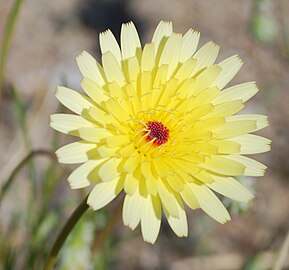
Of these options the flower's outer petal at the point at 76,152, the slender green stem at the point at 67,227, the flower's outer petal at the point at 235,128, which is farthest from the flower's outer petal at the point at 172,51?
the slender green stem at the point at 67,227

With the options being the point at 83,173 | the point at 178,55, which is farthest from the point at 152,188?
the point at 178,55

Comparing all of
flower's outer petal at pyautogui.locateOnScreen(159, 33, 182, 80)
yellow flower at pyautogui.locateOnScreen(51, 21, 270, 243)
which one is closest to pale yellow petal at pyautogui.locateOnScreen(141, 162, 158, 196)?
yellow flower at pyautogui.locateOnScreen(51, 21, 270, 243)

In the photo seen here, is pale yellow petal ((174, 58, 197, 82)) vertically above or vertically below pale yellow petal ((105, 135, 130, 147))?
above

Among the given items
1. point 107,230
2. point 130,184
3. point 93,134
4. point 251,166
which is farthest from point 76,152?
point 107,230

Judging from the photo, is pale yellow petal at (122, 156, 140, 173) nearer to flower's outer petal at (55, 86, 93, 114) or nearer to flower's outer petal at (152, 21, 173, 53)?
flower's outer petal at (55, 86, 93, 114)

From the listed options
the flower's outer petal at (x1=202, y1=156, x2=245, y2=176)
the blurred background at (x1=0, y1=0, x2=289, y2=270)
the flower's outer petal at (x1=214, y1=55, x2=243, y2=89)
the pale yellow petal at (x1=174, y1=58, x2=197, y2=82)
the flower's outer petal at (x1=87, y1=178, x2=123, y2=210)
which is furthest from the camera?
the blurred background at (x1=0, y1=0, x2=289, y2=270)
